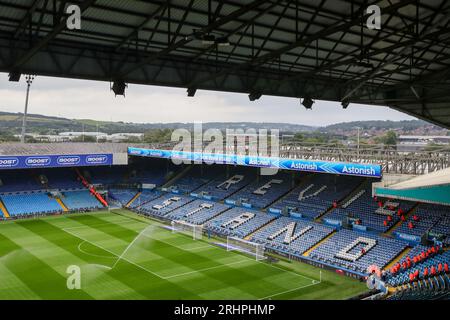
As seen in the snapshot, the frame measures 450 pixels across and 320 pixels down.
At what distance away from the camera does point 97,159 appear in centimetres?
5016

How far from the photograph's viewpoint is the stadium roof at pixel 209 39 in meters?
13.5

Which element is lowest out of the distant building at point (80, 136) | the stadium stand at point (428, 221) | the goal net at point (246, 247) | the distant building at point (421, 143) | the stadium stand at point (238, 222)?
the goal net at point (246, 247)

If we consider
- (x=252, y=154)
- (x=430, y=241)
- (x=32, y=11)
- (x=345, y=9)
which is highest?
(x=345, y=9)

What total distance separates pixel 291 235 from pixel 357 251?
18.5ft

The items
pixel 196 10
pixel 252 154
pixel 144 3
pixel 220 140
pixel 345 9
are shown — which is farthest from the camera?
pixel 220 140

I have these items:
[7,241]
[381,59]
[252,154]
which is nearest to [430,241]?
[381,59]

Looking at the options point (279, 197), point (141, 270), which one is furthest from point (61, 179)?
point (141, 270)

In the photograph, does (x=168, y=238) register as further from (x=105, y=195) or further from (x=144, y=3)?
(x=144, y=3)

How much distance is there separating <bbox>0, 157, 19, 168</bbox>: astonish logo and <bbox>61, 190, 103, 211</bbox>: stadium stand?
6320 mm

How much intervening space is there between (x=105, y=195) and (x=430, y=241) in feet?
116

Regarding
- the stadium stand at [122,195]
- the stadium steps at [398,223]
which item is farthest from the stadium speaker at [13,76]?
the stadium stand at [122,195]

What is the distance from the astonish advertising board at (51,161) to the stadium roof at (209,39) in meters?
32.8

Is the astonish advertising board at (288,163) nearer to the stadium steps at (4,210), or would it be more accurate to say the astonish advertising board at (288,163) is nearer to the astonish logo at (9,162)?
the astonish logo at (9,162)

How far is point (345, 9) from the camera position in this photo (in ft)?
53.4
